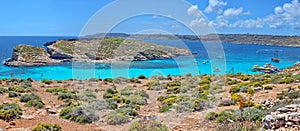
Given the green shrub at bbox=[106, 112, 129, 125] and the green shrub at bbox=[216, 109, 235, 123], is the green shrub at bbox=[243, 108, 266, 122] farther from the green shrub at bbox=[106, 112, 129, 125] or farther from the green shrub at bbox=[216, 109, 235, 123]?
the green shrub at bbox=[106, 112, 129, 125]

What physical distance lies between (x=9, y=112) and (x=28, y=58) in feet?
188

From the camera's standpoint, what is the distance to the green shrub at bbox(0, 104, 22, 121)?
36.1 ft

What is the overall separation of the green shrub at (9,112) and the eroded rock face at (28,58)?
2091 inches

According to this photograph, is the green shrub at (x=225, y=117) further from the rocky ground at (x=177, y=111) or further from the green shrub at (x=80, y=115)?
the green shrub at (x=80, y=115)

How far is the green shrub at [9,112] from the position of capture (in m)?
11.0

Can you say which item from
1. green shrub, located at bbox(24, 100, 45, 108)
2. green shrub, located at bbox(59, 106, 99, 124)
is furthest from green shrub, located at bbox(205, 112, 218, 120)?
green shrub, located at bbox(24, 100, 45, 108)

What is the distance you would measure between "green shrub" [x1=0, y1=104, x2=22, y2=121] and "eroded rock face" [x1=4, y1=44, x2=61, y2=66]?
174 ft

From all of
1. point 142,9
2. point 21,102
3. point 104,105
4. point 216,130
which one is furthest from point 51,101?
point 216,130

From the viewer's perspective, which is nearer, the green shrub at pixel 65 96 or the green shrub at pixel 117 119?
the green shrub at pixel 117 119

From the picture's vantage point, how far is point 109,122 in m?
10.7

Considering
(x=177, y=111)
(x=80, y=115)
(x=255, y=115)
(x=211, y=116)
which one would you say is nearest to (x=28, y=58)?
(x=80, y=115)

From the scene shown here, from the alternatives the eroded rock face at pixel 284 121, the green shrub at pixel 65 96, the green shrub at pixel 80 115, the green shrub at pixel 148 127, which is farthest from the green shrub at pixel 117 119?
the green shrub at pixel 65 96

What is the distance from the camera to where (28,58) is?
64.4 m

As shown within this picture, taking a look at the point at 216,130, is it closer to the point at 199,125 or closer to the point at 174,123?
the point at 199,125
